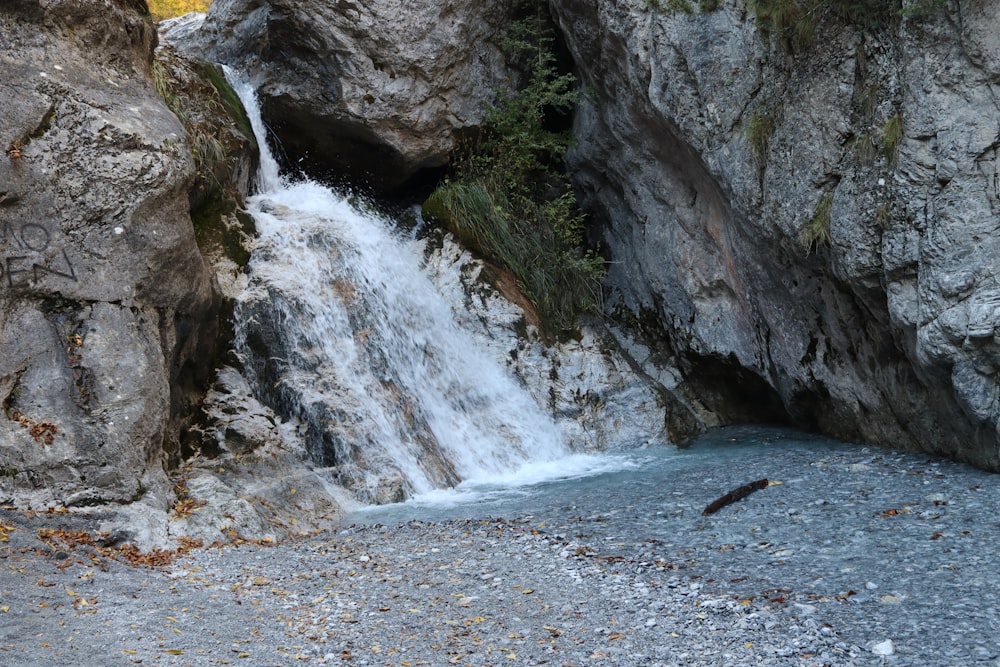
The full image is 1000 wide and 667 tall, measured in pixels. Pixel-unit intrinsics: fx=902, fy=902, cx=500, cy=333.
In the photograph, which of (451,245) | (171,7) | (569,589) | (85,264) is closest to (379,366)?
(451,245)

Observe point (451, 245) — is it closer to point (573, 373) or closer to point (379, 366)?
point (573, 373)

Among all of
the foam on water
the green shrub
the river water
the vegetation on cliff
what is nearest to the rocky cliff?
the green shrub

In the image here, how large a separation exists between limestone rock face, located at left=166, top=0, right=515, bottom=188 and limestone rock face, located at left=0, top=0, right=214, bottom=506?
4171 millimetres

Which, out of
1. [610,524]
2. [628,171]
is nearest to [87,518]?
[610,524]

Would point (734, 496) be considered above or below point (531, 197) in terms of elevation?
below

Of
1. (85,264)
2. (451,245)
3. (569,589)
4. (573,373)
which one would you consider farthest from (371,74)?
(569,589)

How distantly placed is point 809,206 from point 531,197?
195 inches

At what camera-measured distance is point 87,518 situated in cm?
683

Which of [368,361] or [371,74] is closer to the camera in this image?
[368,361]

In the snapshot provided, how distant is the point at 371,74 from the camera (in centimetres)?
1255

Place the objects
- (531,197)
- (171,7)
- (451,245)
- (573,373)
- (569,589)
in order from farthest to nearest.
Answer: (171,7)
(531,197)
(451,245)
(573,373)
(569,589)

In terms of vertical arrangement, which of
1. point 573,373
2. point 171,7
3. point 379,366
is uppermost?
point 171,7

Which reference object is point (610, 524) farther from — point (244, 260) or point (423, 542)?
point (244, 260)

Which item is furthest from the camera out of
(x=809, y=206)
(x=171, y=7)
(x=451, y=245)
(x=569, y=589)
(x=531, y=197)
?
(x=171, y=7)
